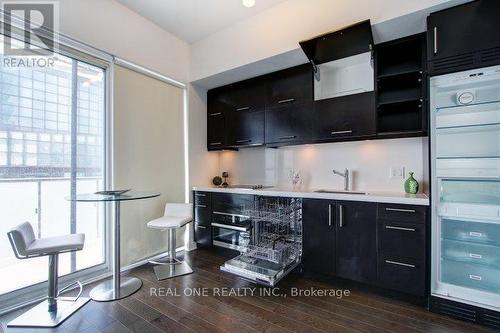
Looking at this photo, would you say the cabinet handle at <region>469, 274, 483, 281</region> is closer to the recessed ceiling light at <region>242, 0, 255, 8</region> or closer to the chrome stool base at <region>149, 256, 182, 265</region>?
the chrome stool base at <region>149, 256, 182, 265</region>

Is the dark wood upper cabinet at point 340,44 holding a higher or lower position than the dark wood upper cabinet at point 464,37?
higher

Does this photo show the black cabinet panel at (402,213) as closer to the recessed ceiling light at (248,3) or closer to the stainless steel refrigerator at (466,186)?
the stainless steel refrigerator at (466,186)

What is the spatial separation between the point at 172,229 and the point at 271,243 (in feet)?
3.81

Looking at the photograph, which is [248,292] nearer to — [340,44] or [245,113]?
[245,113]

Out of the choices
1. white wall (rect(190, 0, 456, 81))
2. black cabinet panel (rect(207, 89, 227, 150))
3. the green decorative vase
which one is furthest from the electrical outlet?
black cabinet panel (rect(207, 89, 227, 150))

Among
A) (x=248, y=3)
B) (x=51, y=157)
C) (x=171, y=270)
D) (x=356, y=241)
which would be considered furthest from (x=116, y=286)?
(x=248, y=3)

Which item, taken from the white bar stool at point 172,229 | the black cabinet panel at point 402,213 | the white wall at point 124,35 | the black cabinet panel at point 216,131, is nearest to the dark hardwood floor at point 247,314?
the white bar stool at point 172,229

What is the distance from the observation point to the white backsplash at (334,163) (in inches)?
104

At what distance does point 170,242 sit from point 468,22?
3.54 m

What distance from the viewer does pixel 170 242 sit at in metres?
2.91

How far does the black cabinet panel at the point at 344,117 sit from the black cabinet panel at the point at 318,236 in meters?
0.80

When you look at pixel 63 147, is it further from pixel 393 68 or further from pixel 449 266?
pixel 449 266

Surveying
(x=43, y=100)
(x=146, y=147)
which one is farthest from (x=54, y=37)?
(x=146, y=147)

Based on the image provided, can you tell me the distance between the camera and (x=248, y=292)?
2332 mm
